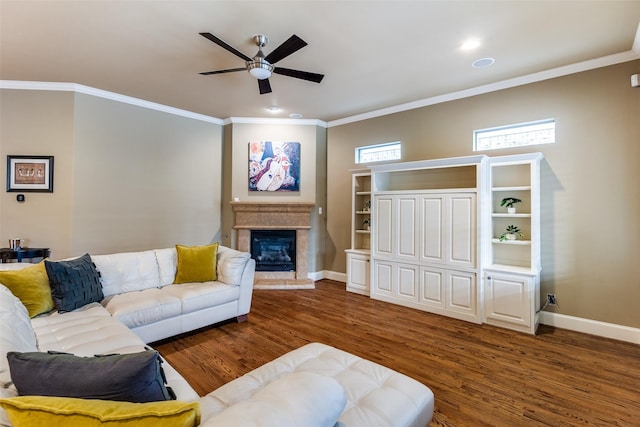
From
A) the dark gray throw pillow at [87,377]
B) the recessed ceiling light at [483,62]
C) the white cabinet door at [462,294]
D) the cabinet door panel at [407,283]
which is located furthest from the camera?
the cabinet door panel at [407,283]

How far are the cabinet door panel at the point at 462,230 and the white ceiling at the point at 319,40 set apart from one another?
1553 mm

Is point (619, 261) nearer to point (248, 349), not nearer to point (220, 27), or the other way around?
point (248, 349)

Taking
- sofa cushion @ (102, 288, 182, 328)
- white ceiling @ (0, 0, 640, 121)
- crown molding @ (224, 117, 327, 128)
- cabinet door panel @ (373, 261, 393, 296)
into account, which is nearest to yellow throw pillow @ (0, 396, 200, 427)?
sofa cushion @ (102, 288, 182, 328)

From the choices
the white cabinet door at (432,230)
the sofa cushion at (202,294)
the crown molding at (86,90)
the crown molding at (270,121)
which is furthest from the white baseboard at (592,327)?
the crown molding at (86,90)

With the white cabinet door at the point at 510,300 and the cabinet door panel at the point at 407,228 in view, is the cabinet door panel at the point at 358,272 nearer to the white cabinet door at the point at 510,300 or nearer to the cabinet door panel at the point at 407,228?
the cabinet door panel at the point at 407,228

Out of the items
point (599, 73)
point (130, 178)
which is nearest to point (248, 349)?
point (130, 178)

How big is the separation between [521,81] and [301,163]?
11.2ft

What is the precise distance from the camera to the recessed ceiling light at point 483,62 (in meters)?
3.25

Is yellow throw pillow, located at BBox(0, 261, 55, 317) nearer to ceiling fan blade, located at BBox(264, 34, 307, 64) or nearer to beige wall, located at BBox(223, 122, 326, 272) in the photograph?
ceiling fan blade, located at BBox(264, 34, 307, 64)

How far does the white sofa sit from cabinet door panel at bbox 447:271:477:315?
7.86ft

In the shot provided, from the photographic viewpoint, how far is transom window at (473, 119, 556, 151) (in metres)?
3.56

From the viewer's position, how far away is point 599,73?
322cm

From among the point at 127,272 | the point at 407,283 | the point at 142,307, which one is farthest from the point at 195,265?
the point at 407,283

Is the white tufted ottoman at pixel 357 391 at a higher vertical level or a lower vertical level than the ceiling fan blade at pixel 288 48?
lower
